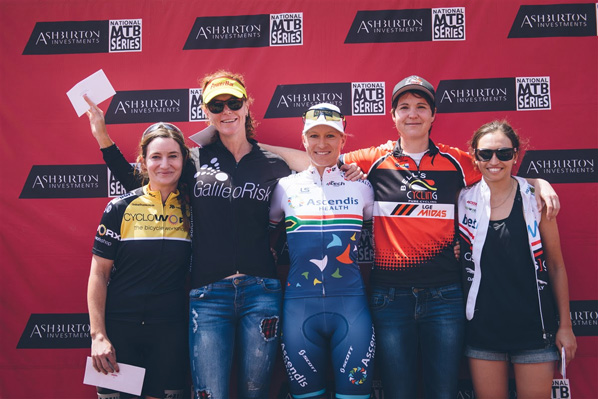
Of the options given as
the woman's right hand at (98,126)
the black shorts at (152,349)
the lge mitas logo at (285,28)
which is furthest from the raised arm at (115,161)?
the lge mitas logo at (285,28)

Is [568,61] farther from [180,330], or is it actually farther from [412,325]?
[180,330]

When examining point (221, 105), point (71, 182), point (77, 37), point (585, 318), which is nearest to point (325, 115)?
point (221, 105)

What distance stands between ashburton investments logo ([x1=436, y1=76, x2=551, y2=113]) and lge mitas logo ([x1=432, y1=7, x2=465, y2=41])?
1.22 feet

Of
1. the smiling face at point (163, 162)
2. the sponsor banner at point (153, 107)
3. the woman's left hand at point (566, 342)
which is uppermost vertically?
the sponsor banner at point (153, 107)

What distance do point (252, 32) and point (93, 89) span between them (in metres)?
1.33

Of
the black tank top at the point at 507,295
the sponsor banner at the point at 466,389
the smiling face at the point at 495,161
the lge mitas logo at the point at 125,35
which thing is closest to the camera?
the black tank top at the point at 507,295

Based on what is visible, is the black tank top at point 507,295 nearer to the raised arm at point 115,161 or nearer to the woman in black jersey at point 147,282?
the woman in black jersey at point 147,282

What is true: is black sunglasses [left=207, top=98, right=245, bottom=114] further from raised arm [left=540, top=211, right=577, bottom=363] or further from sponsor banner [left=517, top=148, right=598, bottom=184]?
sponsor banner [left=517, top=148, right=598, bottom=184]

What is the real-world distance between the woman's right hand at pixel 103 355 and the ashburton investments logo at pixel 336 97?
210cm

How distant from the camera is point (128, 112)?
3.47m

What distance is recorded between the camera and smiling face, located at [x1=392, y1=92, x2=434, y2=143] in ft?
8.84

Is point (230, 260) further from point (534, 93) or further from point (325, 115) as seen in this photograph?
point (534, 93)

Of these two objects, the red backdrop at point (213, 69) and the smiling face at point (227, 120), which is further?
the red backdrop at point (213, 69)

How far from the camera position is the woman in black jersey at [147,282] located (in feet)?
8.34
